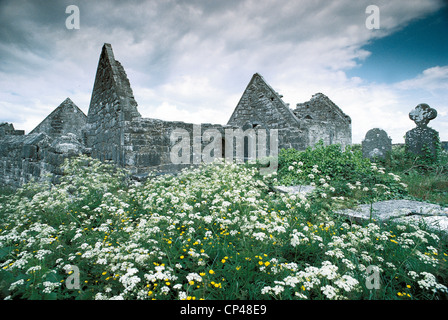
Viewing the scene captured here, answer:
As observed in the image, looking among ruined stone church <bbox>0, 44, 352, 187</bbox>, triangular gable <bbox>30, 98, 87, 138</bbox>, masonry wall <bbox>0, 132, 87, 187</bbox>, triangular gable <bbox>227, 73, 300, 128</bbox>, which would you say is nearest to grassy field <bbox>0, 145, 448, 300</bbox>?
masonry wall <bbox>0, 132, 87, 187</bbox>

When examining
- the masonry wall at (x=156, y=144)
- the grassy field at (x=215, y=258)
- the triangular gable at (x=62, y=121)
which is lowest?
the grassy field at (x=215, y=258)

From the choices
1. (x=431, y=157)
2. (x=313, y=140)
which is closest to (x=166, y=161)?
(x=431, y=157)

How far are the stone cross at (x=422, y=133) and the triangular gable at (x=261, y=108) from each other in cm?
418

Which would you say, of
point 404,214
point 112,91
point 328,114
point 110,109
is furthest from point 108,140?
point 328,114

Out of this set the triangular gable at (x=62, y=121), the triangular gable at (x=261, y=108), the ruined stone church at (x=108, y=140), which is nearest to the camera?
the ruined stone church at (x=108, y=140)

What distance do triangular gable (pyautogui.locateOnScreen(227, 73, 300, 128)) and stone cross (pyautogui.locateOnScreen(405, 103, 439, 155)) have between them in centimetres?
418

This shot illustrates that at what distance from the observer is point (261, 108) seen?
1112cm

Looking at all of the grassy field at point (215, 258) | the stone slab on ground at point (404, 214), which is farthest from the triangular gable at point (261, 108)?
the grassy field at point (215, 258)

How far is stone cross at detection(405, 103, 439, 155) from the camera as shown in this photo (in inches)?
292

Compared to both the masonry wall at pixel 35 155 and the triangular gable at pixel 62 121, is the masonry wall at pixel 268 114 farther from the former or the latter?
the triangular gable at pixel 62 121

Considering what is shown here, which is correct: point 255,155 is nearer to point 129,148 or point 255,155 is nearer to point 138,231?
point 129,148

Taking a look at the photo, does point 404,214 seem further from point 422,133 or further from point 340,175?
point 422,133

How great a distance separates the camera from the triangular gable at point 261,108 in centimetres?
1014

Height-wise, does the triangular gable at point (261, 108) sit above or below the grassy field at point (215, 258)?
above
